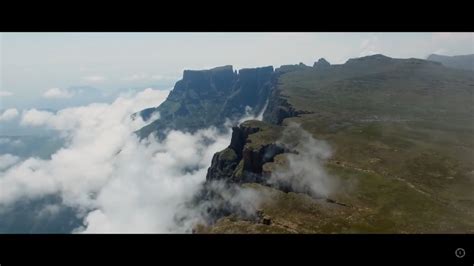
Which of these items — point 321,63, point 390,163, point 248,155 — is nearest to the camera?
point 390,163

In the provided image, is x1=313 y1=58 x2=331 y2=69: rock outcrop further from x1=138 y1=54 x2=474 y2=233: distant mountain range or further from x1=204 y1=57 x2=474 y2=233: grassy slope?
x1=204 y1=57 x2=474 y2=233: grassy slope

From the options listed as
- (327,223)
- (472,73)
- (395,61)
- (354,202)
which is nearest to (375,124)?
(354,202)

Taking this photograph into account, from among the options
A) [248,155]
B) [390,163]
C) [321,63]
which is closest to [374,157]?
[390,163]

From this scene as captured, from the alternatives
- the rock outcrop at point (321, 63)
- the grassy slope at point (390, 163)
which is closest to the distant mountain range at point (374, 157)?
the grassy slope at point (390, 163)

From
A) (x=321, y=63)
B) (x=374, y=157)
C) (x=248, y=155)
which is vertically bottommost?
(x=248, y=155)

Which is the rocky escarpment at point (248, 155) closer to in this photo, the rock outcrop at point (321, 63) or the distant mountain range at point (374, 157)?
the distant mountain range at point (374, 157)

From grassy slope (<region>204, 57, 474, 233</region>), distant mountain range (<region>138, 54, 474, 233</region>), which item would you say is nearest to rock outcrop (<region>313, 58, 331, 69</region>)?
distant mountain range (<region>138, 54, 474, 233</region>)

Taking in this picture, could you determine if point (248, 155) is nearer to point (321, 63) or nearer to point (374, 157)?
point (374, 157)
